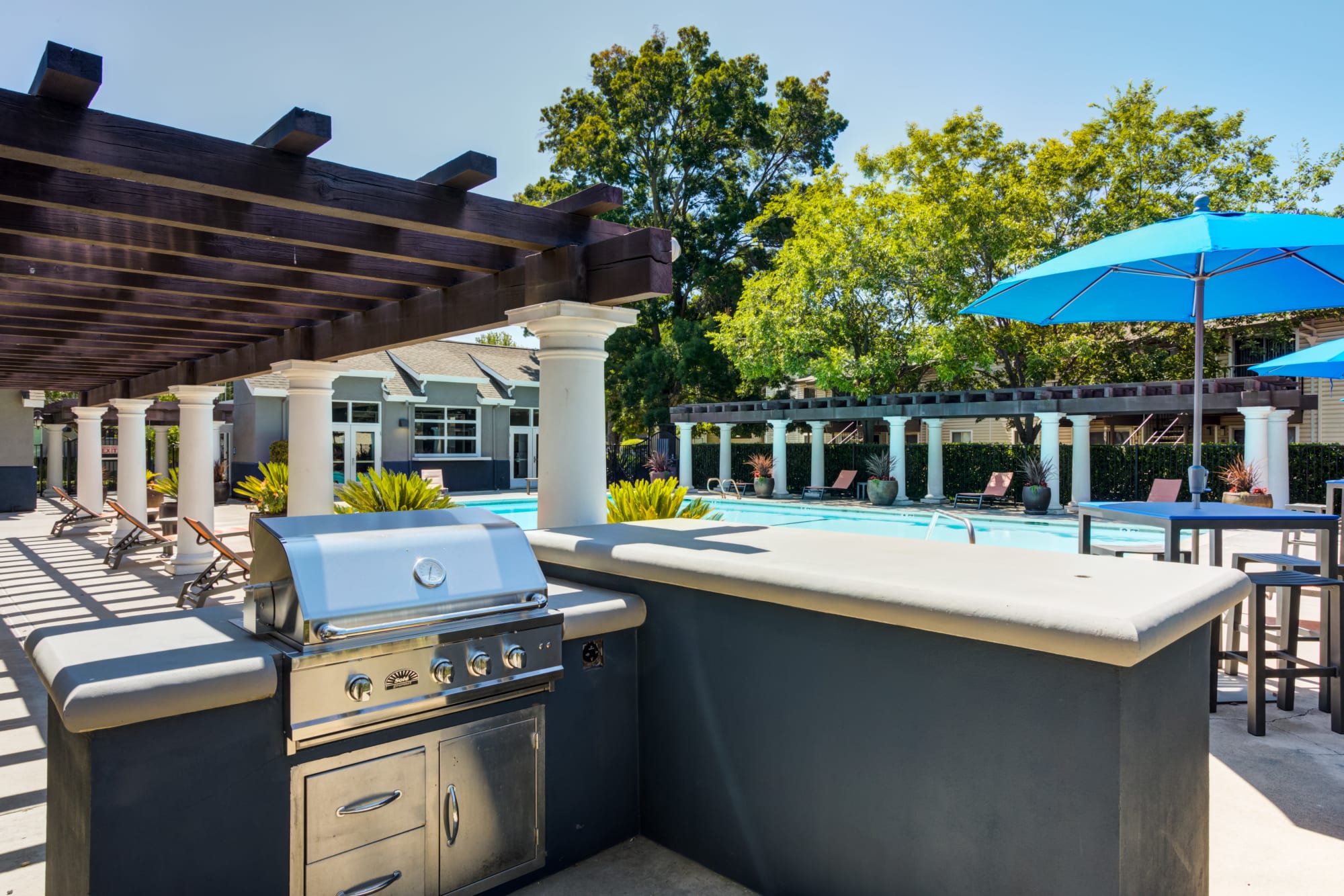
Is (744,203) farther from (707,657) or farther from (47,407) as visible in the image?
(707,657)

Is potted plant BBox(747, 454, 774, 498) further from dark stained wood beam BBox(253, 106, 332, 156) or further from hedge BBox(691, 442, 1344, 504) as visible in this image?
dark stained wood beam BBox(253, 106, 332, 156)

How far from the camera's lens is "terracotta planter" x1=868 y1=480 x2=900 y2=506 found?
19703 millimetres

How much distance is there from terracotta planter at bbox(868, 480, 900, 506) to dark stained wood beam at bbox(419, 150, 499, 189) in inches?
679

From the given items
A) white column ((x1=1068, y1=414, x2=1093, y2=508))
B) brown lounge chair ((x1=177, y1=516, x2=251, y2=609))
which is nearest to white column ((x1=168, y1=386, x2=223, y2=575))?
brown lounge chair ((x1=177, y1=516, x2=251, y2=609))

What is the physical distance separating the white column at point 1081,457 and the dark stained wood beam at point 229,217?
16.3 meters

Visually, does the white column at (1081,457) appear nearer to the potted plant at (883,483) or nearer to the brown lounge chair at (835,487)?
the potted plant at (883,483)

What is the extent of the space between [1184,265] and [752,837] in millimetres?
5091

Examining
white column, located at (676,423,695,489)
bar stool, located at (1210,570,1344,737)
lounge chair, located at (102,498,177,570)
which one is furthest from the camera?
white column, located at (676,423,695,489)

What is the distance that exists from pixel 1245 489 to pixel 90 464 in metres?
21.8

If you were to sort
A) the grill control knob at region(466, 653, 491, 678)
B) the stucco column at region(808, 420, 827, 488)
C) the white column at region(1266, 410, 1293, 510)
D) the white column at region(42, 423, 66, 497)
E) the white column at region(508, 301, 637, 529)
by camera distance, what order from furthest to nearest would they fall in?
the white column at region(42, 423, 66, 497), the stucco column at region(808, 420, 827, 488), the white column at region(1266, 410, 1293, 510), the white column at region(508, 301, 637, 529), the grill control knob at region(466, 653, 491, 678)

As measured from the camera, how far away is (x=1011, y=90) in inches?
627

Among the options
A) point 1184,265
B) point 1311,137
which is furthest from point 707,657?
point 1311,137

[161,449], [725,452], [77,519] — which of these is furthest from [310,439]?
[725,452]

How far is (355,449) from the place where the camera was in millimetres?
24719
